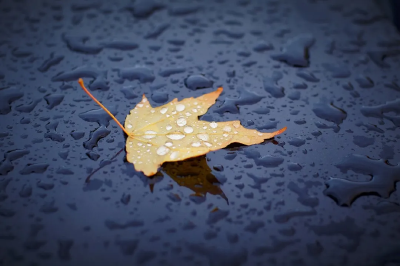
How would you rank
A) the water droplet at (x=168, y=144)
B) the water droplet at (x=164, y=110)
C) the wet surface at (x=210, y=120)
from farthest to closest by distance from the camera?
1. the water droplet at (x=164, y=110)
2. the water droplet at (x=168, y=144)
3. the wet surface at (x=210, y=120)

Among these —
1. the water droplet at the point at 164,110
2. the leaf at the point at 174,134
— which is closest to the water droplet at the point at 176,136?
the leaf at the point at 174,134

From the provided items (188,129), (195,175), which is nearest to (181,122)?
(188,129)

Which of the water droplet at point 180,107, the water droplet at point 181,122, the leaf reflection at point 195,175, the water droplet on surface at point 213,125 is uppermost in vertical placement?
the water droplet on surface at point 213,125

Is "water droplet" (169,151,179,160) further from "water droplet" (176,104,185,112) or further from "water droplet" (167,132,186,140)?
"water droplet" (176,104,185,112)

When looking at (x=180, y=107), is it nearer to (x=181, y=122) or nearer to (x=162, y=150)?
(x=181, y=122)

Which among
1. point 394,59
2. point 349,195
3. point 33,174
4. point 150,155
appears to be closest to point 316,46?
point 394,59

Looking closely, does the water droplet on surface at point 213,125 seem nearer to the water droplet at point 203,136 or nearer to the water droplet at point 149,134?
the water droplet at point 203,136
